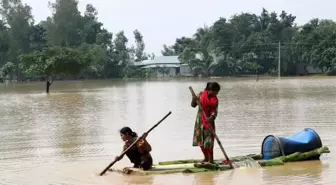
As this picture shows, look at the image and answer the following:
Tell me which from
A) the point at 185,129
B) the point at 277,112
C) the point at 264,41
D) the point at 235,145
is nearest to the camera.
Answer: the point at 235,145

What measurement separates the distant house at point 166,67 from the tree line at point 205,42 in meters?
3.15

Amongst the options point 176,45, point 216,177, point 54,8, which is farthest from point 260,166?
point 176,45

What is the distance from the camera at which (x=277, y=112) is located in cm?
1705

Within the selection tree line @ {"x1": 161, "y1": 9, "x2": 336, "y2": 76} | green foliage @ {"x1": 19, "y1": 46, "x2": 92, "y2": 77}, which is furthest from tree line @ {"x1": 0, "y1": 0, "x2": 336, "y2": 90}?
green foliage @ {"x1": 19, "y1": 46, "x2": 92, "y2": 77}

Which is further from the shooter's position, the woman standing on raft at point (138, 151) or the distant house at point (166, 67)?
the distant house at point (166, 67)

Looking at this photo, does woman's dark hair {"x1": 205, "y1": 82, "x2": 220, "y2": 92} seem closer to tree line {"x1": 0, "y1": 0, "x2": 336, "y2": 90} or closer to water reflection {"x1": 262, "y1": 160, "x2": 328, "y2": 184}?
water reflection {"x1": 262, "y1": 160, "x2": 328, "y2": 184}

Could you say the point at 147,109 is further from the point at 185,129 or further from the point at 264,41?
the point at 264,41

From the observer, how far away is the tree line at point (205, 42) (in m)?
65.7

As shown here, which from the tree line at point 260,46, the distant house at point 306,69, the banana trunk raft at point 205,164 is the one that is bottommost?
the banana trunk raft at point 205,164

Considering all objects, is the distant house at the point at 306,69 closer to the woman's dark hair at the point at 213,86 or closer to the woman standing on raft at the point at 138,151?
the woman's dark hair at the point at 213,86

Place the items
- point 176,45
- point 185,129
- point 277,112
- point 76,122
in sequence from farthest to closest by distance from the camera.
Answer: point 176,45, point 277,112, point 76,122, point 185,129

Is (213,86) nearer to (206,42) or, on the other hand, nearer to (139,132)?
(139,132)

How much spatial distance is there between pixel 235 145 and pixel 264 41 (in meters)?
60.6

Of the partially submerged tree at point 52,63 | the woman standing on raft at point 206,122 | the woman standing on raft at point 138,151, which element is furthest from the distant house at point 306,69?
the woman standing on raft at point 138,151
